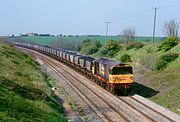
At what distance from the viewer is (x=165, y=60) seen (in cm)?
4741

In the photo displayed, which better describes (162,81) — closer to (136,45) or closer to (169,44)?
(169,44)

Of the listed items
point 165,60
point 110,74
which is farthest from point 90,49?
point 110,74

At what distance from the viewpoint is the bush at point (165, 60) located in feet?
153

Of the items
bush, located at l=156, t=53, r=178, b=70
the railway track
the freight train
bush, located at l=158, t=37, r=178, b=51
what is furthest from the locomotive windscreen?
bush, located at l=158, t=37, r=178, b=51

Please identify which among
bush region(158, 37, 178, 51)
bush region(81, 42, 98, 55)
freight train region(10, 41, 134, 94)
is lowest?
bush region(81, 42, 98, 55)

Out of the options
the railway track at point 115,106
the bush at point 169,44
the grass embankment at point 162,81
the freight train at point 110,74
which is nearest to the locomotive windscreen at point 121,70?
the freight train at point 110,74

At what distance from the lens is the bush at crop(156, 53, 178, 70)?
4662cm

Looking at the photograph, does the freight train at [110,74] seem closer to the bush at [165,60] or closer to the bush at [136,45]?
the bush at [165,60]

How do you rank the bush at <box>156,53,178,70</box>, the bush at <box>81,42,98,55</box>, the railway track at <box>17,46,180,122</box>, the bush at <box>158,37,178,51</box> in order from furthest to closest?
the bush at <box>81,42,98,55</box>
the bush at <box>158,37,178,51</box>
the bush at <box>156,53,178,70</box>
the railway track at <box>17,46,180,122</box>

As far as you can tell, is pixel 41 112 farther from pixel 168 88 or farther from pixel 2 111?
pixel 168 88

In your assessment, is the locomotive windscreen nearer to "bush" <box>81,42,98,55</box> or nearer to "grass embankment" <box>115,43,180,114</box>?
"grass embankment" <box>115,43,180,114</box>

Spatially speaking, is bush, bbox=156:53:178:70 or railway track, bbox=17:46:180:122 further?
bush, bbox=156:53:178:70

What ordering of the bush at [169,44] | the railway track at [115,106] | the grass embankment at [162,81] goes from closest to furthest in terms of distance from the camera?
the railway track at [115,106] → the grass embankment at [162,81] → the bush at [169,44]

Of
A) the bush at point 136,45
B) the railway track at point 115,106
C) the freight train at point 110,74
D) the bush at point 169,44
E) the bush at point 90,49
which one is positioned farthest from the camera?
the bush at point 90,49
